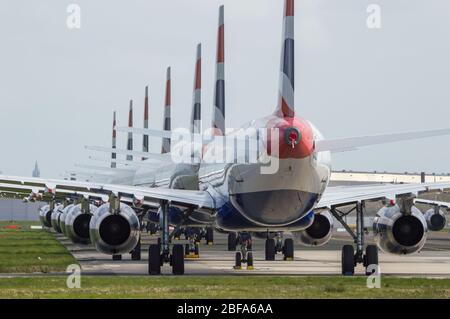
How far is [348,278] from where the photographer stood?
2861 centimetres

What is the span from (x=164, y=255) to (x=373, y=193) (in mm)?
6613

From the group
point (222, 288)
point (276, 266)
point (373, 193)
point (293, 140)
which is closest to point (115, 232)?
point (293, 140)

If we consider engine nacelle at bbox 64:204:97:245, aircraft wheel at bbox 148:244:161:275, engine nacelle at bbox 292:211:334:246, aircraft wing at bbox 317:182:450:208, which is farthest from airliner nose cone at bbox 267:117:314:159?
engine nacelle at bbox 64:204:97:245

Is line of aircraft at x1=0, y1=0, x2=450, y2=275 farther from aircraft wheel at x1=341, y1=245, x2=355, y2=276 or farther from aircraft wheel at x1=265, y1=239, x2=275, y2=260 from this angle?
aircraft wheel at x1=265, y1=239, x2=275, y2=260

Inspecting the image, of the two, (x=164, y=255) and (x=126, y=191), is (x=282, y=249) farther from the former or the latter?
(x=126, y=191)

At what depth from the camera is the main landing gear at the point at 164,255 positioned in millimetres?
31594

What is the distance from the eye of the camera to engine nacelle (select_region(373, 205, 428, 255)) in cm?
3212

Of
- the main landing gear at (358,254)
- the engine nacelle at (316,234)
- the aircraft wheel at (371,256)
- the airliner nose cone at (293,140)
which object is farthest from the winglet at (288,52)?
the engine nacelle at (316,234)

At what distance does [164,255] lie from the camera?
32.1m

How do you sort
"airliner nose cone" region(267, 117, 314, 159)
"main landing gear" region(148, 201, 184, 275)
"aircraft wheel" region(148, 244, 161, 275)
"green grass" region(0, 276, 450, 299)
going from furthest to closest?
"aircraft wheel" region(148, 244, 161, 275) < "main landing gear" region(148, 201, 184, 275) < "airliner nose cone" region(267, 117, 314, 159) < "green grass" region(0, 276, 450, 299)

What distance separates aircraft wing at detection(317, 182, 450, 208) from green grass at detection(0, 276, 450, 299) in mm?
4272

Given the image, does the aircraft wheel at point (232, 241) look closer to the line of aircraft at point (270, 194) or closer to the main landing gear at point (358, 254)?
the line of aircraft at point (270, 194)
